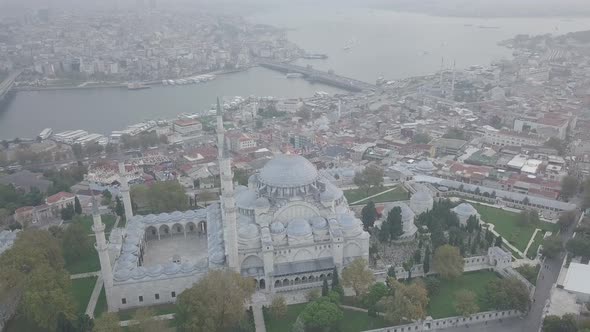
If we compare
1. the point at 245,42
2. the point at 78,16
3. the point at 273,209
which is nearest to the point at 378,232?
the point at 273,209

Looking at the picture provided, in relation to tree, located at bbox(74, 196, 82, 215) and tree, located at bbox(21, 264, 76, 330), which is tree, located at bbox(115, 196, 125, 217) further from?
tree, located at bbox(21, 264, 76, 330)

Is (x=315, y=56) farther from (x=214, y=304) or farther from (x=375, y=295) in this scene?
(x=214, y=304)

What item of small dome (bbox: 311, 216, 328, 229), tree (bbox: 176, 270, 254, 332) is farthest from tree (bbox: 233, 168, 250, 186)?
tree (bbox: 176, 270, 254, 332)

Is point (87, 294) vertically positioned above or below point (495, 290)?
below

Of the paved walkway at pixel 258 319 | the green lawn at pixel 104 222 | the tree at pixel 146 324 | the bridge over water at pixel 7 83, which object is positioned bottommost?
the bridge over water at pixel 7 83

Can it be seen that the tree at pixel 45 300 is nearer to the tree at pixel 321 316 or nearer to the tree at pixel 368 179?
the tree at pixel 321 316

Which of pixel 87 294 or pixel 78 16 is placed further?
pixel 78 16

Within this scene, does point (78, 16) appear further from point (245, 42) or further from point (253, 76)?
point (253, 76)

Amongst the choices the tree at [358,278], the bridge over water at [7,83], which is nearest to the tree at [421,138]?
the tree at [358,278]
